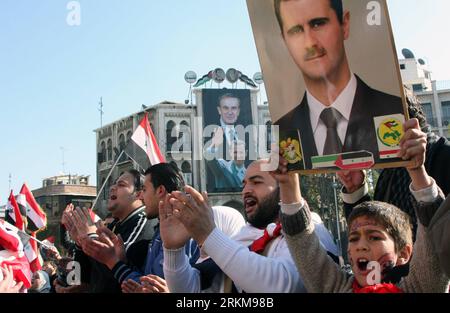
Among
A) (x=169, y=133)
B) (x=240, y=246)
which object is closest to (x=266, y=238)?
(x=240, y=246)

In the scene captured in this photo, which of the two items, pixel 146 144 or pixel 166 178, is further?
pixel 146 144

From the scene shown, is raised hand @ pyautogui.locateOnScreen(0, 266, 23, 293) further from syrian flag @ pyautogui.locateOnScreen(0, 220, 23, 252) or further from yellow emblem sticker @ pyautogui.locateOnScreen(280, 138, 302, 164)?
yellow emblem sticker @ pyautogui.locateOnScreen(280, 138, 302, 164)

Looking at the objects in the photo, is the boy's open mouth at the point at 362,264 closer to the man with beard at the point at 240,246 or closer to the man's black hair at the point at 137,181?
the man with beard at the point at 240,246

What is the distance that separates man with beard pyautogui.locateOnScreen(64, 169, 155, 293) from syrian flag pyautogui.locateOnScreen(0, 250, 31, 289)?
20.6 inches

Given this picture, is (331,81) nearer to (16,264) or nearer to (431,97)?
(16,264)

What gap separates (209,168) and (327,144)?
55.0 metres

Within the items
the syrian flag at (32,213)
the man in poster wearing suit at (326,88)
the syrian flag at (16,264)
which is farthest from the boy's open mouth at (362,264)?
the syrian flag at (32,213)

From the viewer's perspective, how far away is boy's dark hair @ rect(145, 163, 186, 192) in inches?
175

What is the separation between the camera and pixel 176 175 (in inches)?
179

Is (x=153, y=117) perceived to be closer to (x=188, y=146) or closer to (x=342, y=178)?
(x=188, y=146)

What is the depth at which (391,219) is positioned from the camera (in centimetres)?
255

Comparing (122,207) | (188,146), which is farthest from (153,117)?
(122,207)

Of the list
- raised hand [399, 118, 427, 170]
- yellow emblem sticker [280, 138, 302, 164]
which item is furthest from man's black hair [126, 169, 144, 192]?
raised hand [399, 118, 427, 170]

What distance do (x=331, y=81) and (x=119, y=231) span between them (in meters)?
2.82
